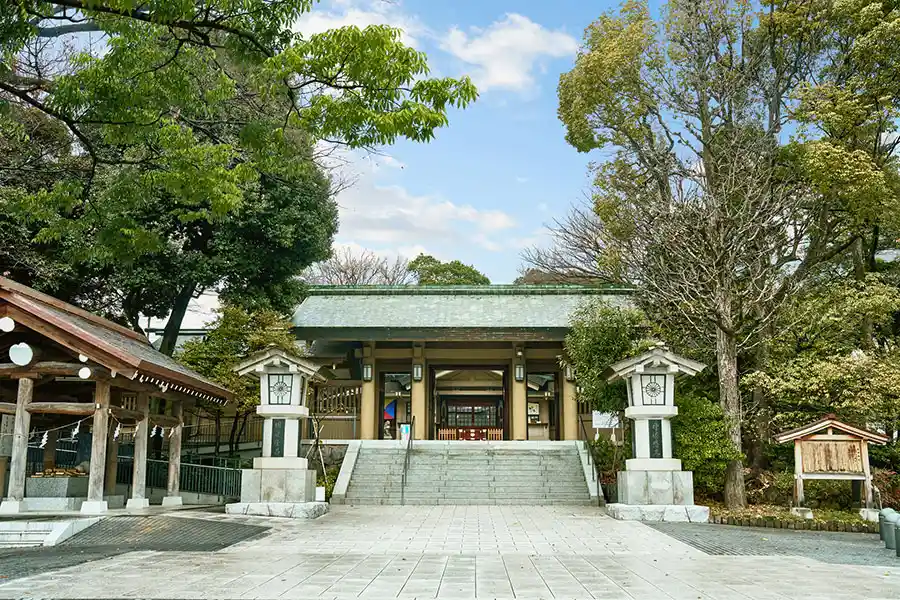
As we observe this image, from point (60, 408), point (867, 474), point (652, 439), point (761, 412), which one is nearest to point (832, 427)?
point (867, 474)

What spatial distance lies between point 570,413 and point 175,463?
464 inches

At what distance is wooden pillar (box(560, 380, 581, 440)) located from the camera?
22.1m

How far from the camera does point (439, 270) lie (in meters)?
39.1

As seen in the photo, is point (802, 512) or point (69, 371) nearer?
point (69, 371)

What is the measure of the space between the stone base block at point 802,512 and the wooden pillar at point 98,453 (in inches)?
477

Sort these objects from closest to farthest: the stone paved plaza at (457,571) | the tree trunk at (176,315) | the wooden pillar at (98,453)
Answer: the stone paved plaza at (457,571) → the wooden pillar at (98,453) → the tree trunk at (176,315)

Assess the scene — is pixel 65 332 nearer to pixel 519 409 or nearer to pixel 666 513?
pixel 666 513

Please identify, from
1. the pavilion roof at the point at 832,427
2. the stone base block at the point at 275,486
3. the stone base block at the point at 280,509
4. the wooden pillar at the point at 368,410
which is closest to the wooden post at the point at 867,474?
the pavilion roof at the point at 832,427

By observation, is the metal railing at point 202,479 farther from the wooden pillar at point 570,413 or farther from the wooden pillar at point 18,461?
the wooden pillar at point 570,413

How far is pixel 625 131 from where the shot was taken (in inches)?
715

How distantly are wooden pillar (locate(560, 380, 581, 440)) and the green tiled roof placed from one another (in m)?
2.24

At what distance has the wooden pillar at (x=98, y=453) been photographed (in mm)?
12140

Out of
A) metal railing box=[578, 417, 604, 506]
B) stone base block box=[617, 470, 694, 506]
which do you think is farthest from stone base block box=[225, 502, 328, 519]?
metal railing box=[578, 417, 604, 506]

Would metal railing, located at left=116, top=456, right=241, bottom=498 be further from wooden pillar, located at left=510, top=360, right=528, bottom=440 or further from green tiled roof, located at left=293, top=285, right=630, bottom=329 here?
wooden pillar, located at left=510, top=360, right=528, bottom=440
